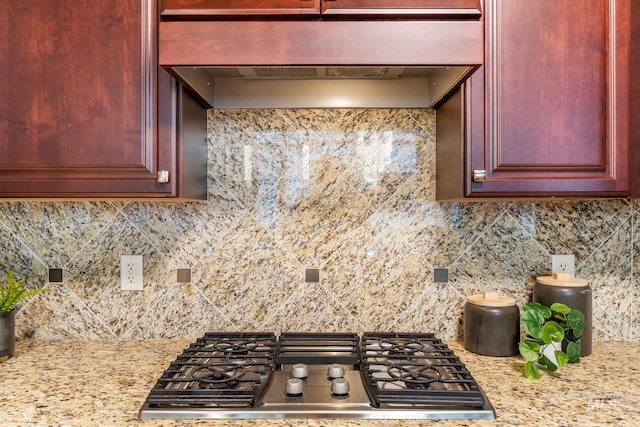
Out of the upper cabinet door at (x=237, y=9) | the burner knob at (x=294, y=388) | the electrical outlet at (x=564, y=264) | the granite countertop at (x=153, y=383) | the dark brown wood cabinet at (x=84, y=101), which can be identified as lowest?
the granite countertop at (x=153, y=383)

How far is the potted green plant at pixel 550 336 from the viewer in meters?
1.17

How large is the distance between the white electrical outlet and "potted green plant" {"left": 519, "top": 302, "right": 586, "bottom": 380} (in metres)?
1.26

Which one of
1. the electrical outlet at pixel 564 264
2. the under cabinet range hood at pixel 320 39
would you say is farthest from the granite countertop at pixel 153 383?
the under cabinet range hood at pixel 320 39

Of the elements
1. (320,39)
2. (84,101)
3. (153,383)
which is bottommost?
(153,383)

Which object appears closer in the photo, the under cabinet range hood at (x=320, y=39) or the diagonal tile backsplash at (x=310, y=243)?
the under cabinet range hood at (x=320, y=39)

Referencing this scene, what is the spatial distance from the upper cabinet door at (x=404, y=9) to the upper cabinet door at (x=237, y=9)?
2.0 inches

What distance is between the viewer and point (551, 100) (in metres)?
1.16

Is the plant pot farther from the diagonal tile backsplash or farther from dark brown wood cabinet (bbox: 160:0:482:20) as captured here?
dark brown wood cabinet (bbox: 160:0:482:20)

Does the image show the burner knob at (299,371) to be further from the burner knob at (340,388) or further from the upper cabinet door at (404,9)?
the upper cabinet door at (404,9)

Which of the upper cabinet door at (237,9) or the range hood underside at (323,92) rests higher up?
the upper cabinet door at (237,9)

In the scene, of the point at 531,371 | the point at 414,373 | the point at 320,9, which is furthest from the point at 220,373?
the point at 320,9

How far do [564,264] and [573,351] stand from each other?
14.3 inches

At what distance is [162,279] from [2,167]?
23.3 inches

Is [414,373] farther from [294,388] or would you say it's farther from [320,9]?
[320,9]
